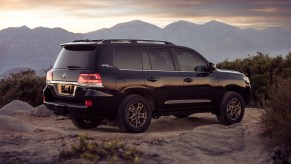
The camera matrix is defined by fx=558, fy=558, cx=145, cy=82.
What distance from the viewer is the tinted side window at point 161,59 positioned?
11.7 m

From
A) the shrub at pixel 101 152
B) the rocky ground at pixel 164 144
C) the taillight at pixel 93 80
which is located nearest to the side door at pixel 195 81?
the rocky ground at pixel 164 144

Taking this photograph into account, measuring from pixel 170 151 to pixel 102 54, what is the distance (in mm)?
2722

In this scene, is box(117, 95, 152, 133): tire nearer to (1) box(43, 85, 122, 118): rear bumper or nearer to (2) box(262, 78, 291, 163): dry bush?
(1) box(43, 85, 122, 118): rear bumper

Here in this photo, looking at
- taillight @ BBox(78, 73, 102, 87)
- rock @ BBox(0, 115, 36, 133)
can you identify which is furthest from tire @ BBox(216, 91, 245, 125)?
rock @ BBox(0, 115, 36, 133)

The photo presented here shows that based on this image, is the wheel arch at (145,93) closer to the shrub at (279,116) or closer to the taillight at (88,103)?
the taillight at (88,103)

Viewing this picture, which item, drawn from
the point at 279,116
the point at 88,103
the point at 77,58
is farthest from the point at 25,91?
the point at 279,116

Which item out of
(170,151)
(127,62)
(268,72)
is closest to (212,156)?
(170,151)

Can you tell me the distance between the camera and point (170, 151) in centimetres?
905

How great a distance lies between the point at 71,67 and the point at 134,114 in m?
1.56

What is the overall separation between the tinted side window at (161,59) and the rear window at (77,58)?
140cm

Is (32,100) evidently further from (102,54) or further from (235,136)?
(235,136)

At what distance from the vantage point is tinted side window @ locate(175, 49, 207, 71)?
40.4ft

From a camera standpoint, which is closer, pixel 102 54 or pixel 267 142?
pixel 267 142

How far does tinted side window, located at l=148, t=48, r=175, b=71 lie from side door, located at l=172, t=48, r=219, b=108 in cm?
20
